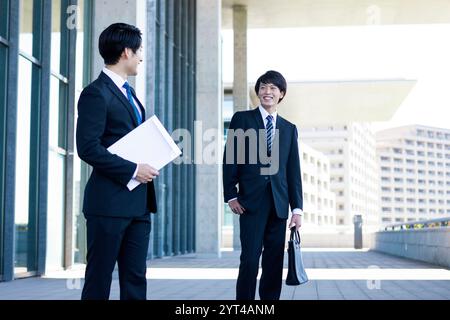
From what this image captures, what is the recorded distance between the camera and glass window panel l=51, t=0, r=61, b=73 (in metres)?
13.5

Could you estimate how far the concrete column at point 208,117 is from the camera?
68.0 ft

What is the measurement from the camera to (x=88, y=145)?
3613 mm

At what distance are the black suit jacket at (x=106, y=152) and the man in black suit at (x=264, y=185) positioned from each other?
1516 mm

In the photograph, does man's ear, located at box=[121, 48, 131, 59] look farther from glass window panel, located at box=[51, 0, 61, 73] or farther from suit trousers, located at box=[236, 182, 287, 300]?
glass window panel, located at box=[51, 0, 61, 73]

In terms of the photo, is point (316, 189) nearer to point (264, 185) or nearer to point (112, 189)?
point (264, 185)

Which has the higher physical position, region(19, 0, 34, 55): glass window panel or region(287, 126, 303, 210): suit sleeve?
region(19, 0, 34, 55): glass window panel

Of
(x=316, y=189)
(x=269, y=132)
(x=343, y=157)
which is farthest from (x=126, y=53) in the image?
(x=343, y=157)

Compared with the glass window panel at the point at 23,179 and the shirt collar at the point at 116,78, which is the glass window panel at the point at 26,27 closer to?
the glass window panel at the point at 23,179

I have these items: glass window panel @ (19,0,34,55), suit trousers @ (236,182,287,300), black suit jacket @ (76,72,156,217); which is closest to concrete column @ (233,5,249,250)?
glass window panel @ (19,0,34,55)

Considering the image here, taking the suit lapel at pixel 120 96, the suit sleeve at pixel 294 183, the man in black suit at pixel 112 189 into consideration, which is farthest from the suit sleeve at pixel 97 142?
the suit sleeve at pixel 294 183

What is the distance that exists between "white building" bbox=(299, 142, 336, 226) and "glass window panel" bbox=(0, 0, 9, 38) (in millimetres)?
109236

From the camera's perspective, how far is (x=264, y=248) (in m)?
5.36
